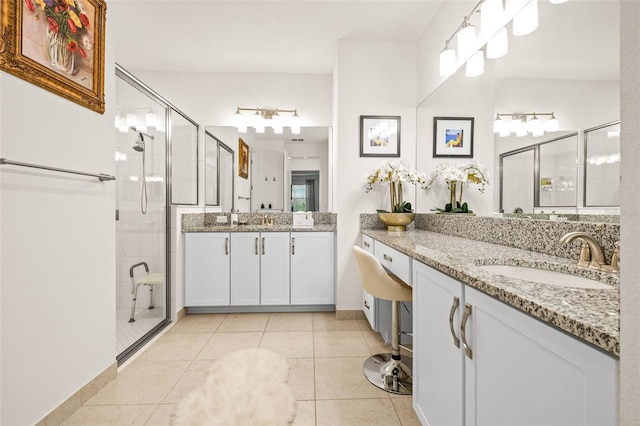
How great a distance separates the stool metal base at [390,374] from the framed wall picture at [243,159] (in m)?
2.30

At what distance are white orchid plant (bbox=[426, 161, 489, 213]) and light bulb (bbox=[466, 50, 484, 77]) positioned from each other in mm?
550

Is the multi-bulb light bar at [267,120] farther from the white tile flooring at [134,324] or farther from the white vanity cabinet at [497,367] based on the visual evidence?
the white vanity cabinet at [497,367]

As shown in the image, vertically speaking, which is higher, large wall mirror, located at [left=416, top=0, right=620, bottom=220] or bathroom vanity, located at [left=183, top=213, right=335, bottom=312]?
large wall mirror, located at [left=416, top=0, right=620, bottom=220]

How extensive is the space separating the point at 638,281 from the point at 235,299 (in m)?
2.82

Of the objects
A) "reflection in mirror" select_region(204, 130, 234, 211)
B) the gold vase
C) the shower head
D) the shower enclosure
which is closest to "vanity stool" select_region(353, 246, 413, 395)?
the gold vase

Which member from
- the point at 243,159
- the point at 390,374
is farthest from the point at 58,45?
the point at 390,374

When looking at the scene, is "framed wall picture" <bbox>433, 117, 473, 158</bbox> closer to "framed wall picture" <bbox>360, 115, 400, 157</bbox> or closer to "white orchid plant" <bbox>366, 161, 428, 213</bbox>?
"white orchid plant" <bbox>366, 161, 428, 213</bbox>

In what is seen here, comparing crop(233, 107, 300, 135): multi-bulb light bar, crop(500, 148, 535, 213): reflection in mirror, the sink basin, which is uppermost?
crop(233, 107, 300, 135): multi-bulb light bar

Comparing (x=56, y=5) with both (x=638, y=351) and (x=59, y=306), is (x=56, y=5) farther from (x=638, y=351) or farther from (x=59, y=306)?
(x=638, y=351)

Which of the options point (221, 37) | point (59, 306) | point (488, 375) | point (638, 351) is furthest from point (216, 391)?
point (221, 37)

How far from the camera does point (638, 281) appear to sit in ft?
1.40

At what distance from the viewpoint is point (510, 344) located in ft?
2.35

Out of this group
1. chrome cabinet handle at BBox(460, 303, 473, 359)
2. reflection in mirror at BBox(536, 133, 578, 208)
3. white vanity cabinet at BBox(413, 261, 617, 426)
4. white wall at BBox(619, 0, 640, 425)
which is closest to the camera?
white wall at BBox(619, 0, 640, 425)

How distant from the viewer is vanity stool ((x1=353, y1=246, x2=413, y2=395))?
1597 millimetres
